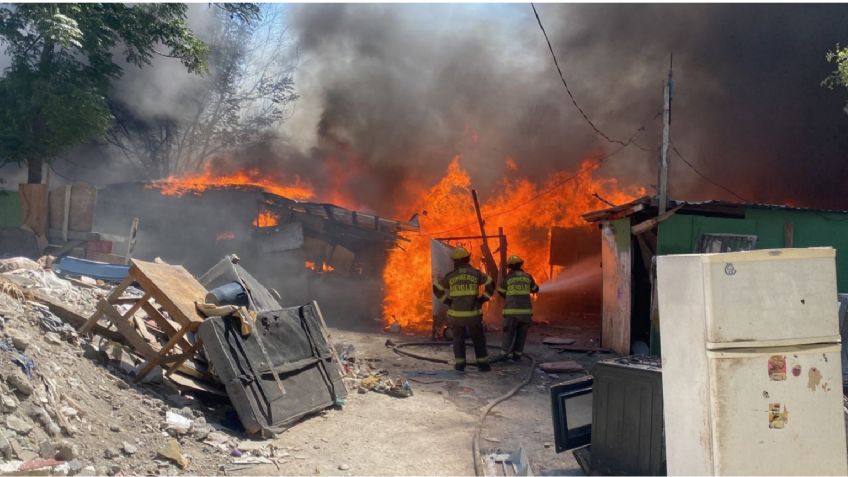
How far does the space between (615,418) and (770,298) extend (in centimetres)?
159

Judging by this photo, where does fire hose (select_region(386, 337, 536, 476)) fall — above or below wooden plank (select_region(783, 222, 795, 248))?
below

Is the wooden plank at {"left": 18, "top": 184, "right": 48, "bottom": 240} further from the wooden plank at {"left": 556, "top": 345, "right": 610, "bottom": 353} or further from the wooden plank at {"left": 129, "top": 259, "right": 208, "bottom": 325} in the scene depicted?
the wooden plank at {"left": 556, "top": 345, "right": 610, "bottom": 353}

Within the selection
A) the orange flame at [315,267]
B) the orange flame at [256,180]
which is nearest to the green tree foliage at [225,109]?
the orange flame at [256,180]

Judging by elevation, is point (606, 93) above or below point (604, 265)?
above

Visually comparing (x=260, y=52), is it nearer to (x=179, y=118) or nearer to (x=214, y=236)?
(x=179, y=118)

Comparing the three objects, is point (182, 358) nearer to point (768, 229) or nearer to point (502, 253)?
point (502, 253)

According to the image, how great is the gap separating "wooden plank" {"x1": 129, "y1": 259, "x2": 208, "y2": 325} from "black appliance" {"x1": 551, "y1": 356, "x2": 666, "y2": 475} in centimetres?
342

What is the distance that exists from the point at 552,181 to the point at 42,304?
15.4 metres

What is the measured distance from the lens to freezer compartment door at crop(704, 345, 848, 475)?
2855mm

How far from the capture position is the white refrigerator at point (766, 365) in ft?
9.39

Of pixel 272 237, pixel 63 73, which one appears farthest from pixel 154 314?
pixel 63 73

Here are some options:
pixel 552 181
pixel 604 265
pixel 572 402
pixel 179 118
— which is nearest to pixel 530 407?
pixel 572 402

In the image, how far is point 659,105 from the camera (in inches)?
709

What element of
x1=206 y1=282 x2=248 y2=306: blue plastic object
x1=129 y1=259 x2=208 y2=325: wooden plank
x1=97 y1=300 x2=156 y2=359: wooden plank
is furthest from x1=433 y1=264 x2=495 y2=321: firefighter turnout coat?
x1=97 y1=300 x2=156 y2=359: wooden plank
